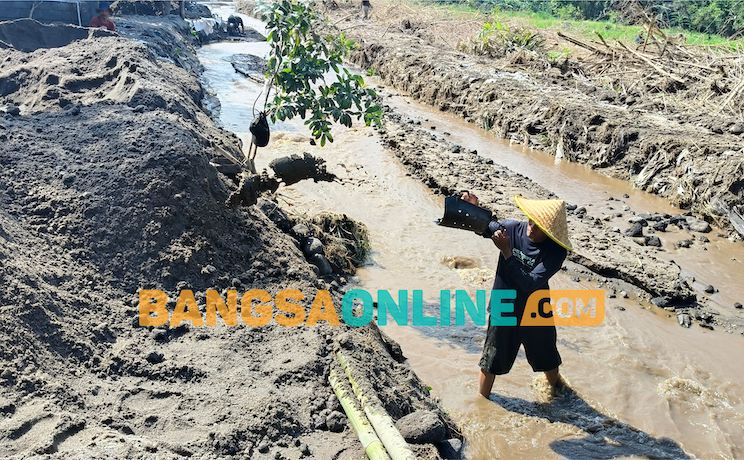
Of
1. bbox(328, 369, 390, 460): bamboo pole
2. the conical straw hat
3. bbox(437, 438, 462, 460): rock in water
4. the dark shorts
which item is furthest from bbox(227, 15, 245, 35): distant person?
bbox(437, 438, 462, 460): rock in water

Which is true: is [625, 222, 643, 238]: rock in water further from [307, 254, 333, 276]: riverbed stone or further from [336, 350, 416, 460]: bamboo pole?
[336, 350, 416, 460]: bamboo pole

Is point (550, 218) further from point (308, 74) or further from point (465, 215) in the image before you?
point (308, 74)

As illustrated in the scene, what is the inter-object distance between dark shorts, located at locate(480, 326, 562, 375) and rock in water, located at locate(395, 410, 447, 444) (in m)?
1.02

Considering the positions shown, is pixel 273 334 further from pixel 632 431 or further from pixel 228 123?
pixel 228 123

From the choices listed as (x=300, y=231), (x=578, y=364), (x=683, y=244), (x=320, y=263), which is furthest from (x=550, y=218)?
(x=683, y=244)

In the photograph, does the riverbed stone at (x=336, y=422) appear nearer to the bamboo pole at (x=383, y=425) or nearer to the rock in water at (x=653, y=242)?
the bamboo pole at (x=383, y=425)

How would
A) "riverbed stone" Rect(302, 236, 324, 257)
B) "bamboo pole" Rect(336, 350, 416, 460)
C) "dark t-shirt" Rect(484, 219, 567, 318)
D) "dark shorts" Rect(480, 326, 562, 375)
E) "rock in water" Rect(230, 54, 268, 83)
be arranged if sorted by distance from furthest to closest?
"rock in water" Rect(230, 54, 268, 83) < "riverbed stone" Rect(302, 236, 324, 257) < "dark shorts" Rect(480, 326, 562, 375) < "dark t-shirt" Rect(484, 219, 567, 318) < "bamboo pole" Rect(336, 350, 416, 460)

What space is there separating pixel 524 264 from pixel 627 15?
22.4m

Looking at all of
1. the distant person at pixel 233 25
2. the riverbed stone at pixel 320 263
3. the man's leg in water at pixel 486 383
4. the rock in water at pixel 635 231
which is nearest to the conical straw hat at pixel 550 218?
the man's leg in water at pixel 486 383

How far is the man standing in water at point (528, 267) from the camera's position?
418cm

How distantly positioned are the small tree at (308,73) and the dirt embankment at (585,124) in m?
1.52

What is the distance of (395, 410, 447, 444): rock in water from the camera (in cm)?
364

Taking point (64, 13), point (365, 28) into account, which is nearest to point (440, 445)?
point (64, 13)

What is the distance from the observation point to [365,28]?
80.5ft
